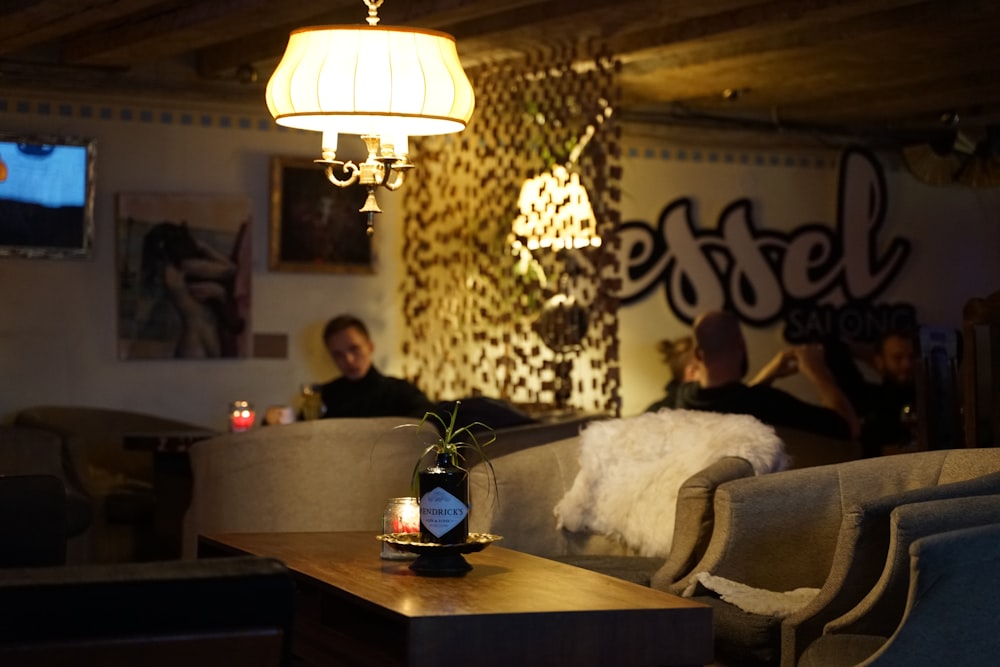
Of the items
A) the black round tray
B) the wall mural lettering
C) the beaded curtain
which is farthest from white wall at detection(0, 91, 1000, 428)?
the black round tray

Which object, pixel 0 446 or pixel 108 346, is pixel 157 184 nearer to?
pixel 108 346

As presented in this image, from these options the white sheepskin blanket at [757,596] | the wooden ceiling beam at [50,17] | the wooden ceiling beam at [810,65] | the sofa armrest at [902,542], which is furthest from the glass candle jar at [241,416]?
the sofa armrest at [902,542]

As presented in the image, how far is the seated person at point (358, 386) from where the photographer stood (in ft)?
26.3

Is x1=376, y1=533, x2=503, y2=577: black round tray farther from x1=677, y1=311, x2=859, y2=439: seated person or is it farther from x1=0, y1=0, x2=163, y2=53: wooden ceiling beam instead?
x1=0, y1=0, x2=163, y2=53: wooden ceiling beam

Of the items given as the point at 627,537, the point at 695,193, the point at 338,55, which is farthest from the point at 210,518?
the point at 695,193

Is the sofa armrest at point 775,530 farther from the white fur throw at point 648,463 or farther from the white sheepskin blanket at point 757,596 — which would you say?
the white fur throw at point 648,463

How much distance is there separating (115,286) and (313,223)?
117cm

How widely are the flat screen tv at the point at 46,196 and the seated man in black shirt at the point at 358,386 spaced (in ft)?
4.66

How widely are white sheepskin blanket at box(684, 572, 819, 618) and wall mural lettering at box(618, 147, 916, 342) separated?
486cm

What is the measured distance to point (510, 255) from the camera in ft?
25.8

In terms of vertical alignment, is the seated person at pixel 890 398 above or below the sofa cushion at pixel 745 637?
above

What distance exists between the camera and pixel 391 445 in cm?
Result: 594

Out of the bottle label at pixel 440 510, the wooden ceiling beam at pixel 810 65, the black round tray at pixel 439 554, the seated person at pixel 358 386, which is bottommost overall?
the black round tray at pixel 439 554

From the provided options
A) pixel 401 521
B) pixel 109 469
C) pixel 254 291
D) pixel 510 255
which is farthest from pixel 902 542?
pixel 254 291
